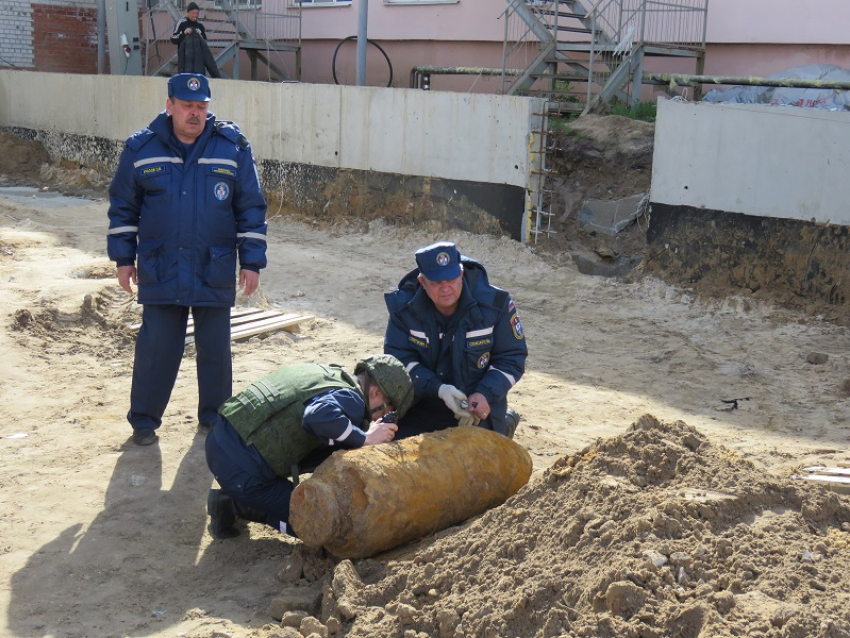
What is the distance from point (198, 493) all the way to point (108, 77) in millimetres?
13647

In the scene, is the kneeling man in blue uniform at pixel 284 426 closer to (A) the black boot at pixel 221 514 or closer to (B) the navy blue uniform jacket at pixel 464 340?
(A) the black boot at pixel 221 514

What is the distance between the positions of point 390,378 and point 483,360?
0.82 meters

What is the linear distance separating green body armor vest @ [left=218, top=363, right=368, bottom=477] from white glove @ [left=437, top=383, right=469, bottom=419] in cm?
55

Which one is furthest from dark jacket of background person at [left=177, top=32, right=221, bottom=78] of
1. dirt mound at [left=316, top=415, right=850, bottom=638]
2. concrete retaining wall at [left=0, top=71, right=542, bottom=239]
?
dirt mound at [left=316, top=415, right=850, bottom=638]

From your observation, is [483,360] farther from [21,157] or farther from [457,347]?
[21,157]

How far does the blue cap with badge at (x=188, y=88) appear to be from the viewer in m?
5.21

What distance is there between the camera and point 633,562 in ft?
11.5

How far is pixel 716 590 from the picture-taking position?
3.40 metres

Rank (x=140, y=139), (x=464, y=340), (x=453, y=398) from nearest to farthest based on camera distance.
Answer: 1. (x=453, y=398)
2. (x=464, y=340)
3. (x=140, y=139)

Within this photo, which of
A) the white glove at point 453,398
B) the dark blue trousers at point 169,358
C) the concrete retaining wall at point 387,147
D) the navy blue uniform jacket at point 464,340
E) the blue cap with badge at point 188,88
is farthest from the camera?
the concrete retaining wall at point 387,147

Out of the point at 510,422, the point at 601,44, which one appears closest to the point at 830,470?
the point at 510,422

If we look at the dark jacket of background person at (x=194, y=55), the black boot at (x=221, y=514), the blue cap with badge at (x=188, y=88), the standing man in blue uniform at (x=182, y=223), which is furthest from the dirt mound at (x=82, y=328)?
the dark jacket of background person at (x=194, y=55)

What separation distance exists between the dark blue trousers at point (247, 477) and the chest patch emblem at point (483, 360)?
1.17m

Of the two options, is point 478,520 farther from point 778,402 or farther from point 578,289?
point 578,289
